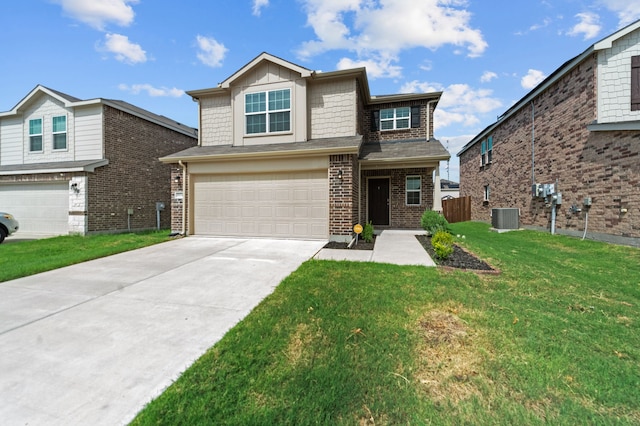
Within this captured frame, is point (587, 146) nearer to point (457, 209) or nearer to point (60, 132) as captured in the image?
point (457, 209)

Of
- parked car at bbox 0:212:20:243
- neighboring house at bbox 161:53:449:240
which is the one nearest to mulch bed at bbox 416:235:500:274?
neighboring house at bbox 161:53:449:240

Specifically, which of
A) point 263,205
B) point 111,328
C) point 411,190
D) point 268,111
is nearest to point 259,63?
point 268,111

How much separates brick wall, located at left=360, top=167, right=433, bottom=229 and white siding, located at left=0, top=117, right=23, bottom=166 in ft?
54.6

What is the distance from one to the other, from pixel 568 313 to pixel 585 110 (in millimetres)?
10145

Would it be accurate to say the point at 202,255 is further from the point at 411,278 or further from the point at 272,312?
the point at 411,278

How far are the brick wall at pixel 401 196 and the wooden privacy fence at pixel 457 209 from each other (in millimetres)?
7253

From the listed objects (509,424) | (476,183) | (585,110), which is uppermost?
(585,110)

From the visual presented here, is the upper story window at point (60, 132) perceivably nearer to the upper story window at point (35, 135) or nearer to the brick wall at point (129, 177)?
the upper story window at point (35, 135)

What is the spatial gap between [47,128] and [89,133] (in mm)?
2697

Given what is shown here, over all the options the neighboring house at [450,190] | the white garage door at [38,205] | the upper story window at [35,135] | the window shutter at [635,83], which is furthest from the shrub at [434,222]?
the neighboring house at [450,190]

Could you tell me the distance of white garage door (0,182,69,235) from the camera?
11.9m

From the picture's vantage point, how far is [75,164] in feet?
37.7

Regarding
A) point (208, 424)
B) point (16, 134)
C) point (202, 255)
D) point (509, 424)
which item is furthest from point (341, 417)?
point (16, 134)

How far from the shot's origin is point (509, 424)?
1885mm
